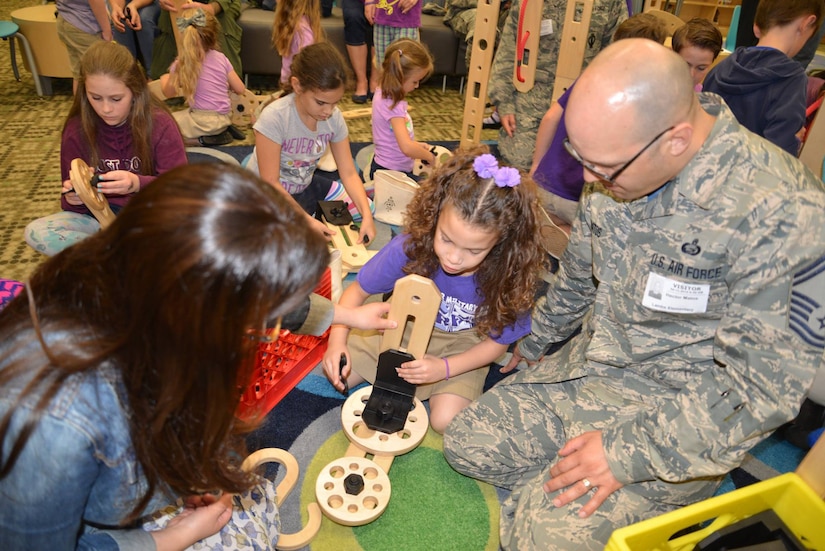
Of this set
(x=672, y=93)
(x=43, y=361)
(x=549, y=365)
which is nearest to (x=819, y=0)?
(x=672, y=93)

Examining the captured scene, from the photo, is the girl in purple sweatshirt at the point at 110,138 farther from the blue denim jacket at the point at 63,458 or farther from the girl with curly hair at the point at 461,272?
the blue denim jacket at the point at 63,458

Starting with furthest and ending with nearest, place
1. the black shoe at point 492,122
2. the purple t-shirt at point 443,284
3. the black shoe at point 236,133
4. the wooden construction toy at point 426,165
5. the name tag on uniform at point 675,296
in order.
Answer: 1. the black shoe at point 492,122
2. the black shoe at point 236,133
3. the wooden construction toy at point 426,165
4. the purple t-shirt at point 443,284
5. the name tag on uniform at point 675,296

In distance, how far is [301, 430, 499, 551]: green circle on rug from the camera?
4.30 feet

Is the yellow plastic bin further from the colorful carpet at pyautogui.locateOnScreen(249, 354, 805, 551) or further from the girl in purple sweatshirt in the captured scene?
the girl in purple sweatshirt

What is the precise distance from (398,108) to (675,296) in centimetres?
174

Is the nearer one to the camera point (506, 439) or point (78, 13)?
point (506, 439)

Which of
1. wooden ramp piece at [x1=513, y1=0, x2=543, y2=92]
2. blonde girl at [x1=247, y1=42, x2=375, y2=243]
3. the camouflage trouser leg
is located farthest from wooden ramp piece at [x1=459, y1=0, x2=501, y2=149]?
the camouflage trouser leg

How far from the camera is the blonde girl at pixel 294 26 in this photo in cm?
316

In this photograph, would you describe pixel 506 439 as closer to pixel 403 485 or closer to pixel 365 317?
pixel 403 485

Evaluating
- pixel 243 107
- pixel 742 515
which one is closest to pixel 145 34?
pixel 243 107

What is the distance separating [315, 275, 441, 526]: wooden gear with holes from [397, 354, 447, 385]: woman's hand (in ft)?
0.09

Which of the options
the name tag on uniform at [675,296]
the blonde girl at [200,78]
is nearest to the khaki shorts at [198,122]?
the blonde girl at [200,78]

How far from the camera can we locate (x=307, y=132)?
2154 millimetres

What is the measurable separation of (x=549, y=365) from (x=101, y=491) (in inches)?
40.9
